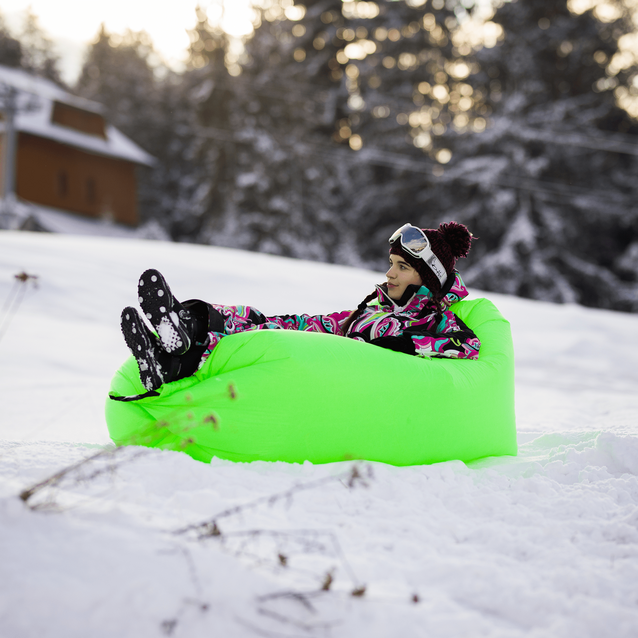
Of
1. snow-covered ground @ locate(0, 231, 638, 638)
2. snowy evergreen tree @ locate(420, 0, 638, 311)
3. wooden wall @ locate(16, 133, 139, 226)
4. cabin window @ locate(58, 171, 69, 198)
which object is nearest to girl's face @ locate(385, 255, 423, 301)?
snow-covered ground @ locate(0, 231, 638, 638)

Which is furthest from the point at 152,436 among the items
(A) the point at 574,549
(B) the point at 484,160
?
(B) the point at 484,160

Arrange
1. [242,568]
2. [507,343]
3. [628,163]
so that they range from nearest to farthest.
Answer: [242,568], [507,343], [628,163]

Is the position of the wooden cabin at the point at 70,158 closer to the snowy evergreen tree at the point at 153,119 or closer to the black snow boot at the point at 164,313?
the snowy evergreen tree at the point at 153,119

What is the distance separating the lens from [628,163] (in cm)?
1611

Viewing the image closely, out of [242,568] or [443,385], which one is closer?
[242,568]

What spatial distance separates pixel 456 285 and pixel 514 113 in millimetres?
14070

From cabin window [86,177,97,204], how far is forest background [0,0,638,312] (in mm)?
3780

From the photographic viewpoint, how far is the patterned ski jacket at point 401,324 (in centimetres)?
228

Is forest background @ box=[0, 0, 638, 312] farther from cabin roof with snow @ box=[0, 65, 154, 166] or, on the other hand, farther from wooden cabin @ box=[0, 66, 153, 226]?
wooden cabin @ box=[0, 66, 153, 226]

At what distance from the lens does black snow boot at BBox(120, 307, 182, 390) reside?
194 centimetres

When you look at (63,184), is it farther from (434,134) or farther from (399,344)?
(399,344)

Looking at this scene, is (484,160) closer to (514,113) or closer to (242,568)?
(514,113)

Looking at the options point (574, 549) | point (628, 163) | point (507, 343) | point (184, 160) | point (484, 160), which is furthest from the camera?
point (184, 160)

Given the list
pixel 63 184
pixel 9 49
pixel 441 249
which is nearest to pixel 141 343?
pixel 441 249
